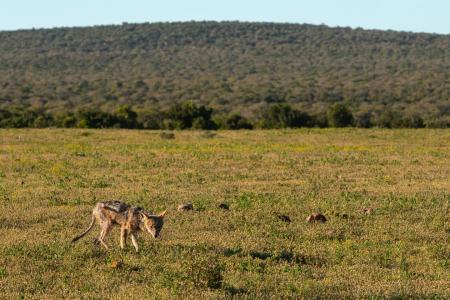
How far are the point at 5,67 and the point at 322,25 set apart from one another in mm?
62639

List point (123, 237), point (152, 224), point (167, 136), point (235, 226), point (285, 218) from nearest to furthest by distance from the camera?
point (152, 224), point (123, 237), point (235, 226), point (285, 218), point (167, 136)

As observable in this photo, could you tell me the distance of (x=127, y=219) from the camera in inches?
502

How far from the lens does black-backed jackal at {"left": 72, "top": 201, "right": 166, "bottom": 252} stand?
12.5 m

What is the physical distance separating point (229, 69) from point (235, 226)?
10783 centimetres

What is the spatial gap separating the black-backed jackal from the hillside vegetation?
47.5m

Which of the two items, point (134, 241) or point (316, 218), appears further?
point (316, 218)

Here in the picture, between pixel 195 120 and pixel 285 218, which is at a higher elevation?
pixel 195 120

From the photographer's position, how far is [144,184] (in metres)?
22.6

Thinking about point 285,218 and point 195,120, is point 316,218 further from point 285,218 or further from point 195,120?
point 195,120

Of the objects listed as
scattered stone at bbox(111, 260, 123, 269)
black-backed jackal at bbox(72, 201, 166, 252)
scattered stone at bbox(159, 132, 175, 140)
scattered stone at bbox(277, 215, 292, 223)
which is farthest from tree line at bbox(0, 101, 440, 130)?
scattered stone at bbox(111, 260, 123, 269)

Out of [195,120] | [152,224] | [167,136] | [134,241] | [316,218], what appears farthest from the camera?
[195,120]

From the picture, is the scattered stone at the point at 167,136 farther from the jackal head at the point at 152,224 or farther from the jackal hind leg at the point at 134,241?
the jackal head at the point at 152,224

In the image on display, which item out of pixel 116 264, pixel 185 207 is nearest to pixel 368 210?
pixel 185 207

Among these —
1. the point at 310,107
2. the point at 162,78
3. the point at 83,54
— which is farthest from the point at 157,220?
the point at 83,54
